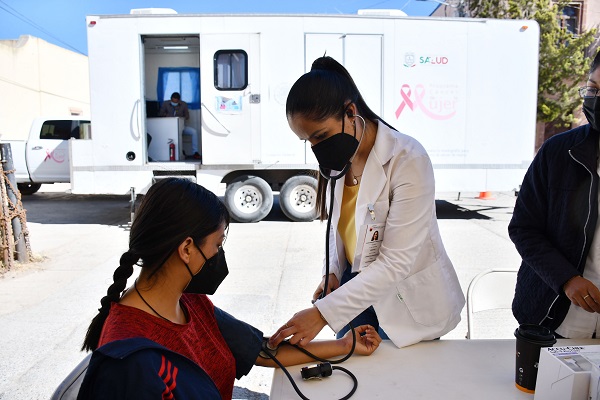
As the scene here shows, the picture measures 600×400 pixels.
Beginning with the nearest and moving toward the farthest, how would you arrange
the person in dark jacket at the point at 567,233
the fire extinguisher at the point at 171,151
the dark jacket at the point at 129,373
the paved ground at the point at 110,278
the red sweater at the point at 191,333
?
the dark jacket at the point at 129,373
the red sweater at the point at 191,333
the person in dark jacket at the point at 567,233
the paved ground at the point at 110,278
the fire extinguisher at the point at 171,151

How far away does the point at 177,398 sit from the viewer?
110 cm

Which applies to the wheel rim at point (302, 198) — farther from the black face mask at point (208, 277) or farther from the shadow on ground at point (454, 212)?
the black face mask at point (208, 277)

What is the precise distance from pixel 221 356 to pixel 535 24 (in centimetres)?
799

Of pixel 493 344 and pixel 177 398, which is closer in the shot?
pixel 177 398

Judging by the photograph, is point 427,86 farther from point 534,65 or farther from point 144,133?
point 144,133

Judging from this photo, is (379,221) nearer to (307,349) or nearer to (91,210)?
(307,349)

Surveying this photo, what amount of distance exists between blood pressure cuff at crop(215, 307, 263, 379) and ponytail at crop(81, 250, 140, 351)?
15.6 inches

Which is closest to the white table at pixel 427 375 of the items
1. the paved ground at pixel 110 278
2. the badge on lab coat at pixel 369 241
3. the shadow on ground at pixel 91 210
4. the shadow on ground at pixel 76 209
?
the badge on lab coat at pixel 369 241

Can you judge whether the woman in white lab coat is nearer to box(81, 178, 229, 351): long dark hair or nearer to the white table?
the white table

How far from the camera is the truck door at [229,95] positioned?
7.37m

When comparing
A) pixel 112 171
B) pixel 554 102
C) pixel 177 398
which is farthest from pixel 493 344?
pixel 554 102

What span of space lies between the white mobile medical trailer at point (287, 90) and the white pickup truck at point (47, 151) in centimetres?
Answer: 267

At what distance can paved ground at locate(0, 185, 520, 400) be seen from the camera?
3188mm

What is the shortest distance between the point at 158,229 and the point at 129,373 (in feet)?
1.36
